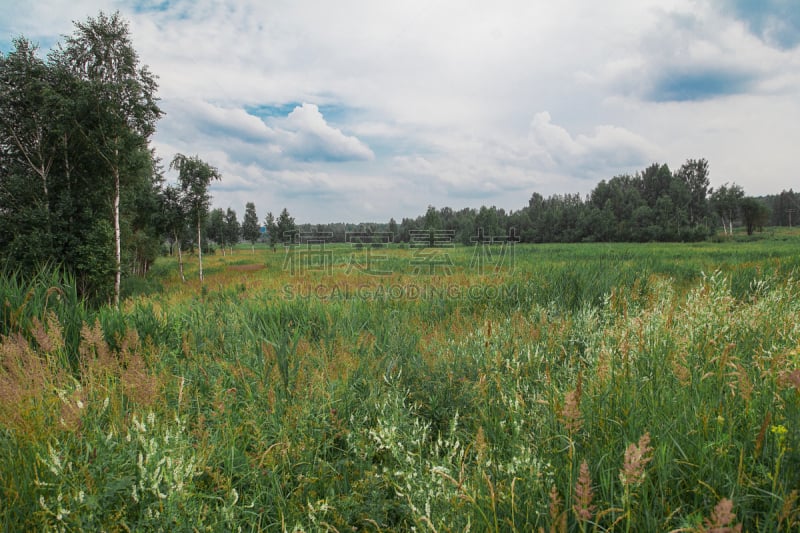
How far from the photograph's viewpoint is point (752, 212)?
259ft

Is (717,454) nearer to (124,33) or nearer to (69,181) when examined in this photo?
(69,181)

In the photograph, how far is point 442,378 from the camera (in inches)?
154

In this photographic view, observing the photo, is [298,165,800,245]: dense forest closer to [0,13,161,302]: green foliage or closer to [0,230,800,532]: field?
[0,13,161,302]: green foliage

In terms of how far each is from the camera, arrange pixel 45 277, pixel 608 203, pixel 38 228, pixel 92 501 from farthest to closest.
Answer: pixel 608 203
pixel 38 228
pixel 45 277
pixel 92 501

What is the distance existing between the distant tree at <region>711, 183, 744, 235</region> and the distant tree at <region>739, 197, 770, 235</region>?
223 cm

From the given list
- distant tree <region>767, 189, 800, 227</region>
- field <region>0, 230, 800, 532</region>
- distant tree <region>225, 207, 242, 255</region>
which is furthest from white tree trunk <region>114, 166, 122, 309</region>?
distant tree <region>767, 189, 800, 227</region>

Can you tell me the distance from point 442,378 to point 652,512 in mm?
2259

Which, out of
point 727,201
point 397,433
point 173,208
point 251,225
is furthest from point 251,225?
point 727,201

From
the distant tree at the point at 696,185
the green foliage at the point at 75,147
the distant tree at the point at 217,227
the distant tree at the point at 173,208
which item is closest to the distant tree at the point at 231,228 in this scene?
the distant tree at the point at 217,227

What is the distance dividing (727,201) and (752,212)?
5.69 metres

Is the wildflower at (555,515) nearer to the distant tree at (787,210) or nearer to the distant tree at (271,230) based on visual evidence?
the distant tree at (271,230)

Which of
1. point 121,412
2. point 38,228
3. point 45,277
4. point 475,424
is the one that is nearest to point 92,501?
point 121,412

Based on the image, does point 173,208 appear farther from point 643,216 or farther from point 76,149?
point 643,216

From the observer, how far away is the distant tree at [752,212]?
78.3m
